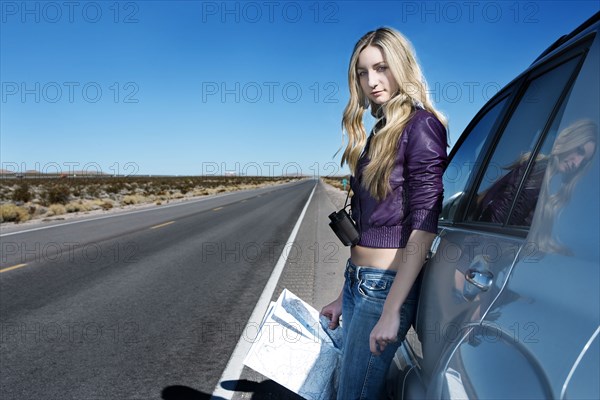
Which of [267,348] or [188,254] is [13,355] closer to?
[267,348]

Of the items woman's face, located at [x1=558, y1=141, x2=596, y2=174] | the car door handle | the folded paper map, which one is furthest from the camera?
the folded paper map

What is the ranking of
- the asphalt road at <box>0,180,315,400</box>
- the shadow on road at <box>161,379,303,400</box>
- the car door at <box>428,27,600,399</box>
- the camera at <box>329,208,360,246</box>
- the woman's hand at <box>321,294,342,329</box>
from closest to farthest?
the car door at <box>428,27,600,399</box> < the camera at <box>329,208,360,246</box> < the woman's hand at <box>321,294,342,329</box> < the shadow on road at <box>161,379,303,400</box> < the asphalt road at <box>0,180,315,400</box>

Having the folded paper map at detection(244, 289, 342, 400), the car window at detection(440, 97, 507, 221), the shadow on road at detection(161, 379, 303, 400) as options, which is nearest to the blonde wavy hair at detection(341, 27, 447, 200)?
the car window at detection(440, 97, 507, 221)

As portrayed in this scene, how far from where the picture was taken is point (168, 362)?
409 cm

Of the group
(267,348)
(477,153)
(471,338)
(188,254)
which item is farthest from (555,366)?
(188,254)

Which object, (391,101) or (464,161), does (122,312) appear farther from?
(391,101)

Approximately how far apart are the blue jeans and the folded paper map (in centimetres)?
24

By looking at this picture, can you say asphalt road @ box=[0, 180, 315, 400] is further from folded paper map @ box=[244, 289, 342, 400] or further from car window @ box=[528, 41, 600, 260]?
car window @ box=[528, 41, 600, 260]

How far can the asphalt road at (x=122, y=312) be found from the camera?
3746 millimetres

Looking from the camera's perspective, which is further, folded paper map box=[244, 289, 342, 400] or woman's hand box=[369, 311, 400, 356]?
folded paper map box=[244, 289, 342, 400]

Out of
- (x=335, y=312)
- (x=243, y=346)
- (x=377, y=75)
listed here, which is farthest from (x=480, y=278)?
(x=243, y=346)

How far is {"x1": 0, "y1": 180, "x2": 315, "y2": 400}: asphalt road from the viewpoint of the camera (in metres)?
3.75

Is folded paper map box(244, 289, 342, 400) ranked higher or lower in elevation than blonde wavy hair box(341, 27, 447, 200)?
lower

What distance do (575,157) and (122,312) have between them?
5.33 meters
